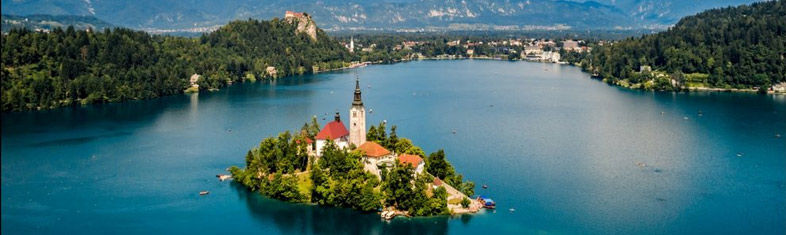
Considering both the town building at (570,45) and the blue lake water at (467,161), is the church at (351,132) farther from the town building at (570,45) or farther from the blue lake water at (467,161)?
the town building at (570,45)

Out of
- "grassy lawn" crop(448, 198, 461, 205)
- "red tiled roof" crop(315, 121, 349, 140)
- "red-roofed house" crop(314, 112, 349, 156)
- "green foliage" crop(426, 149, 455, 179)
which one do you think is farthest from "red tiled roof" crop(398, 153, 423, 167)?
"red tiled roof" crop(315, 121, 349, 140)

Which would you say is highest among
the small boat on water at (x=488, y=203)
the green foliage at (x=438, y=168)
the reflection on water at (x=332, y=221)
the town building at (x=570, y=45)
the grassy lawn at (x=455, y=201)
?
the town building at (x=570, y=45)

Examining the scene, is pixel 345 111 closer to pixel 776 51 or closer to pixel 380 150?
pixel 380 150

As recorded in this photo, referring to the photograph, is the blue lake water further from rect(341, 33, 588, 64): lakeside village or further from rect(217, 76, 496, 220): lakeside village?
rect(341, 33, 588, 64): lakeside village

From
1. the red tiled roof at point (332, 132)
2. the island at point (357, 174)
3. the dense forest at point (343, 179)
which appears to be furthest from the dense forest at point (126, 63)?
the red tiled roof at point (332, 132)

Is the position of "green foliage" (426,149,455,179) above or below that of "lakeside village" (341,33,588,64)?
below

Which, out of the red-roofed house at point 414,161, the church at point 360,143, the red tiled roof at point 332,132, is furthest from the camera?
the red tiled roof at point 332,132

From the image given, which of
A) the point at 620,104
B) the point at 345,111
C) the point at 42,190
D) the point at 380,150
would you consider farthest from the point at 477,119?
the point at 42,190

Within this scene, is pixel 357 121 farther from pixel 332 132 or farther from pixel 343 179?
pixel 343 179
